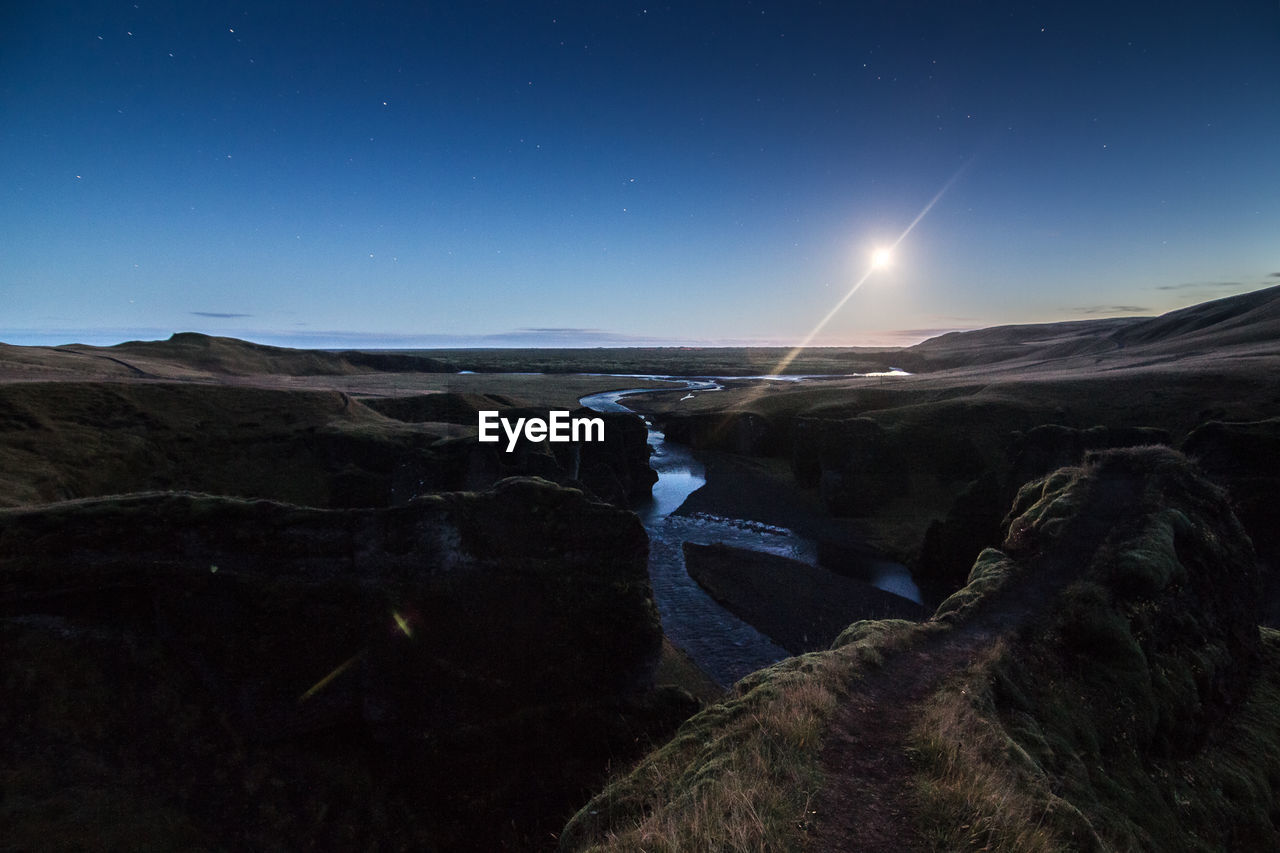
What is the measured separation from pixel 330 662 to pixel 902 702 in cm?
1663

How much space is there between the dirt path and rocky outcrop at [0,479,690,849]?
8920 millimetres

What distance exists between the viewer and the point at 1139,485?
21.2 metres

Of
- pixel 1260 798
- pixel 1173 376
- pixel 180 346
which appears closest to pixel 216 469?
pixel 1260 798

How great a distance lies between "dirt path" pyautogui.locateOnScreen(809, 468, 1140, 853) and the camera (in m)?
7.18

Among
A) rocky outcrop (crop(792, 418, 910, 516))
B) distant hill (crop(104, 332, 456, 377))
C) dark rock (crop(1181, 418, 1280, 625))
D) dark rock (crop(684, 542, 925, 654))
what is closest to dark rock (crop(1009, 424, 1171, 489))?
dark rock (crop(1181, 418, 1280, 625))

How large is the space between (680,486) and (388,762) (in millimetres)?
48841

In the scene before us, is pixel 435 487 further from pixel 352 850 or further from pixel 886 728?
pixel 886 728

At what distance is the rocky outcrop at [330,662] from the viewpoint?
1434 cm

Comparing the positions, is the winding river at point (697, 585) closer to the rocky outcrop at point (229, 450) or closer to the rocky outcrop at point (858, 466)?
the rocky outcrop at point (229, 450)

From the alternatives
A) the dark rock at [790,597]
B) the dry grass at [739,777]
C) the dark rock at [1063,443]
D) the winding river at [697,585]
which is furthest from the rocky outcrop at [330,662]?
the dark rock at [1063,443]

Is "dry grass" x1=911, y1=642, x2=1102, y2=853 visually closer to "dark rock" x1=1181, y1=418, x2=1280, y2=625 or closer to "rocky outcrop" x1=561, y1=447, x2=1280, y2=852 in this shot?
"rocky outcrop" x1=561, y1=447, x2=1280, y2=852

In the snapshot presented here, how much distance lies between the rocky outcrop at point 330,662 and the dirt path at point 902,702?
892 centimetres

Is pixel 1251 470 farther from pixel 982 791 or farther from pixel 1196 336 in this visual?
pixel 1196 336

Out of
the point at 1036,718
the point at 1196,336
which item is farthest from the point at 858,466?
the point at 1196,336
